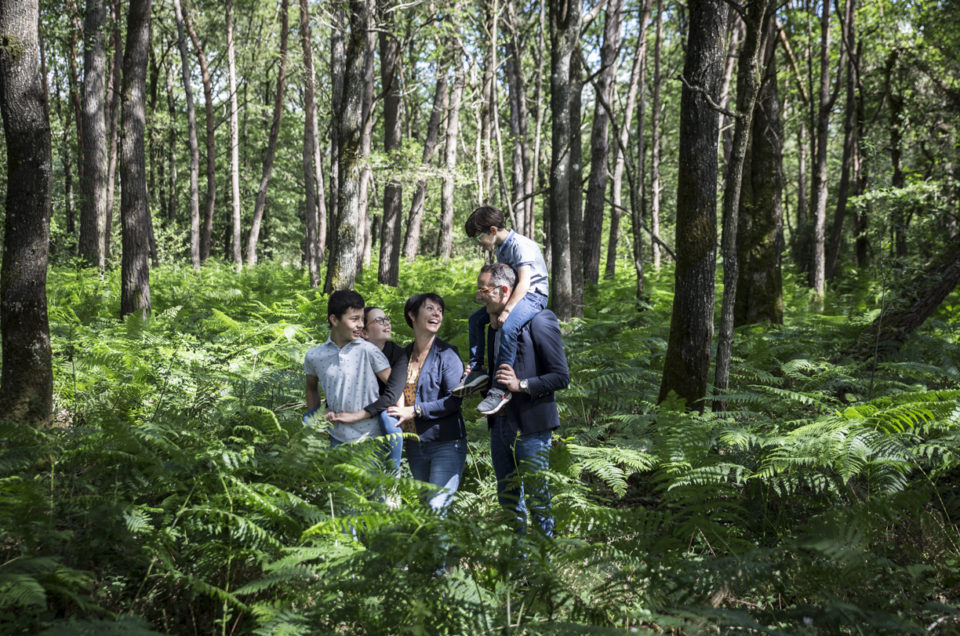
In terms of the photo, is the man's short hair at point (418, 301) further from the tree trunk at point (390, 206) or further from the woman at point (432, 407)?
the tree trunk at point (390, 206)

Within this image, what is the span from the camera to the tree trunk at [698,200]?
525 centimetres

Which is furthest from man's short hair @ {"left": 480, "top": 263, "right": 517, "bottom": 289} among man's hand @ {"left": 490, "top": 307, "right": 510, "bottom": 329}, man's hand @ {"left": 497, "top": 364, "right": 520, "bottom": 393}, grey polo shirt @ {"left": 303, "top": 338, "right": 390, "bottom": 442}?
grey polo shirt @ {"left": 303, "top": 338, "right": 390, "bottom": 442}

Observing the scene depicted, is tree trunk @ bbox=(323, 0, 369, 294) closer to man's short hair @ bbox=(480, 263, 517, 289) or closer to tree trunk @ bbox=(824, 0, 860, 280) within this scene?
man's short hair @ bbox=(480, 263, 517, 289)

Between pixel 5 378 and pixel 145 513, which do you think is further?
pixel 5 378

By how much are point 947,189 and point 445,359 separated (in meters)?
15.0

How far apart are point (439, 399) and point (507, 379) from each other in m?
0.50

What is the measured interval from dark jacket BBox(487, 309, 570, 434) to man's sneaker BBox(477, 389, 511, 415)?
0.10m

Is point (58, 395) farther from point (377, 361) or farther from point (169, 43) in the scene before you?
point (169, 43)

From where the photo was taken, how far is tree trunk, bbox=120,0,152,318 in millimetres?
9695

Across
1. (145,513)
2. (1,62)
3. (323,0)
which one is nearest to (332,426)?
(145,513)

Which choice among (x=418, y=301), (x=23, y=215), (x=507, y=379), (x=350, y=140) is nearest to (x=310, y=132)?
(x=350, y=140)

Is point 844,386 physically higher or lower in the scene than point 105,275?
lower

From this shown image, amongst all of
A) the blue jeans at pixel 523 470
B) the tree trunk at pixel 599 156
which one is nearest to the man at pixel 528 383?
the blue jeans at pixel 523 470

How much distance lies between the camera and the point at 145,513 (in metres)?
3.46
